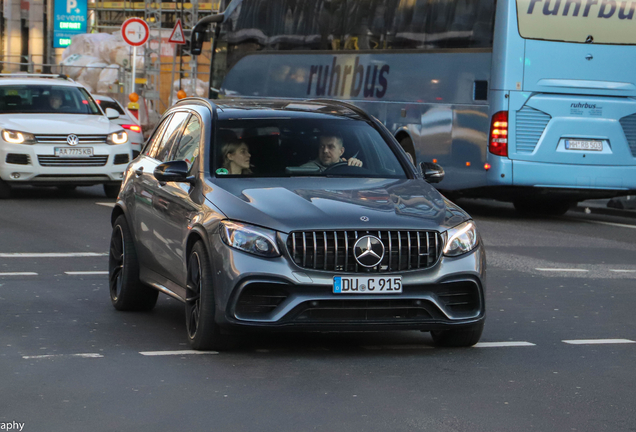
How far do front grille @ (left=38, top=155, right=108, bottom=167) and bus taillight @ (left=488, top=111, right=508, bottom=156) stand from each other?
5.70 m

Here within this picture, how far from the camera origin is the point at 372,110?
2069 centimetres

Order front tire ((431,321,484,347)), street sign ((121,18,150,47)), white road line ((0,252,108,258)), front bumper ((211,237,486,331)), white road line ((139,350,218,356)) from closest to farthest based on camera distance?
front bumper ((211,237,486,331)), white road line ((139,350,218,356)), front tire ((431,321,484,347)), white road line ((0,252,108,258)), street sign ((121,18,150,47))

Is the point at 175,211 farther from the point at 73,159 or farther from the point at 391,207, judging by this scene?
the point at 73,159

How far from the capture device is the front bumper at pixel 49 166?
61.1 ft

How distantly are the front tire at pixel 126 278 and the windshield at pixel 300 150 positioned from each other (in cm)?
129

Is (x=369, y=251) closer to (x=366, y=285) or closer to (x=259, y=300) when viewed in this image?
(x=366, y=285)

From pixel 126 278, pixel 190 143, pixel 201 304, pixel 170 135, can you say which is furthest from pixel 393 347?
pixel 170 135

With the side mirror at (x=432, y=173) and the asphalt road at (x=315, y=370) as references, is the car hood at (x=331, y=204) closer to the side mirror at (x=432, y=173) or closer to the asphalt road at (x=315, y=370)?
the side mirror at (x=432, y=173)

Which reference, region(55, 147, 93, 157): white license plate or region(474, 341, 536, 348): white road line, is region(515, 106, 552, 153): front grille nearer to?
region(55, 147, 93, 157): white license plate

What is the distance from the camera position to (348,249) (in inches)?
276

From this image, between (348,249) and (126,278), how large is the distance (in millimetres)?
2498

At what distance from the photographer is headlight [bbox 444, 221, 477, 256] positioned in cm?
724

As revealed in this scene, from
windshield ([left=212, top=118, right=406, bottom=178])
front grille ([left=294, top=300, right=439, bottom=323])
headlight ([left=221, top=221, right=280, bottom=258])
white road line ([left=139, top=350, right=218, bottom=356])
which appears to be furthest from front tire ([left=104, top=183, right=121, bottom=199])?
front grille ([left=294, top=300, right=439, bottom=323])

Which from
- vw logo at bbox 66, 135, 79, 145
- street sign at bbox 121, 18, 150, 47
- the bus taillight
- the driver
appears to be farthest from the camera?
street sign at bbox 121, 18, 150, 47
